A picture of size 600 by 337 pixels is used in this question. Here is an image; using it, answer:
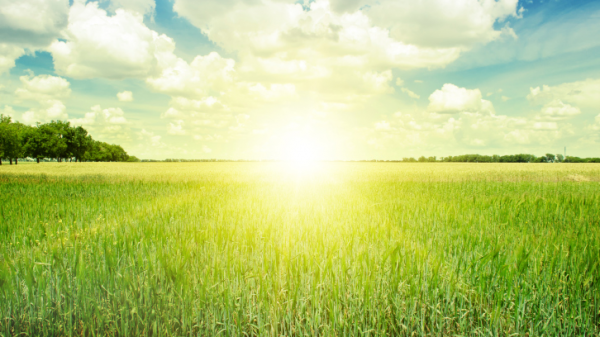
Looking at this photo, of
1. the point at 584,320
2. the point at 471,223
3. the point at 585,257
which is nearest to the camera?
the point at 584,320

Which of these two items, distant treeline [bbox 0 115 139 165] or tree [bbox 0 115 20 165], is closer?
tree [bbox 0 115 20 165]

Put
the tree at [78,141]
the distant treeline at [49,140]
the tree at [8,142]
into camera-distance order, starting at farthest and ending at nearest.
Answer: the tree at [78,141], the distant treeline at [49,140], the tree at [8,142]

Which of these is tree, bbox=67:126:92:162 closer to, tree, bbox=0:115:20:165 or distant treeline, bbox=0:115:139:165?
distant treeline, bbox=0:115:139:165

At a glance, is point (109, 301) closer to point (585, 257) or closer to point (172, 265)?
point (172, 265)

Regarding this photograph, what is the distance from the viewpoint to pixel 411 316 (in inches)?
90.4

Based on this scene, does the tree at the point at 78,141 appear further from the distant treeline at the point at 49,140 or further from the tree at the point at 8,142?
the tree at the point at 8,142

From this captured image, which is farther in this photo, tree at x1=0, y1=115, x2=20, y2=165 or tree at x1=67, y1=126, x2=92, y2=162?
tree at x1=67, y1=126, x2=92, y2=162

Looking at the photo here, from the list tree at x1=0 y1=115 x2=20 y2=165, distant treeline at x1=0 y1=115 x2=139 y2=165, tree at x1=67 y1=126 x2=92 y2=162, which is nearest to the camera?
tree at x1=0 y1=115 x2=20 y2=165

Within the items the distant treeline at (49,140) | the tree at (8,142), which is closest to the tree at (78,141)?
the distant treeline at (49,140)

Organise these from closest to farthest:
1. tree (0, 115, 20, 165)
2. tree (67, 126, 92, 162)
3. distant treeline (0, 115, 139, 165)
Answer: tree (0, 115, 20, 165)
distant treeline (0, 115, 139, 165)
tree (67, 126, 92, 162)

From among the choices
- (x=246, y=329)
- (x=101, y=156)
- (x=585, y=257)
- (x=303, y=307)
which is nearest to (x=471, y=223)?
(x=585, y=257)

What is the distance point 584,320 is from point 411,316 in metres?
1.67

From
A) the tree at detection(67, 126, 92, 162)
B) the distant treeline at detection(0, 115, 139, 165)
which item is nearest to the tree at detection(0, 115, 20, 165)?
the distant treeline at detection(0, 115, 139, 165)

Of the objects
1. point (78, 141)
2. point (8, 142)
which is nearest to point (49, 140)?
point (78, 141)
